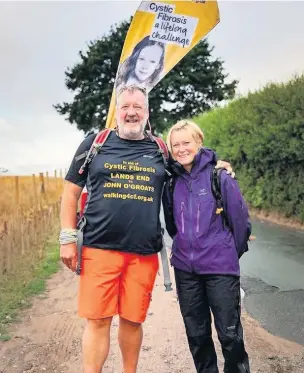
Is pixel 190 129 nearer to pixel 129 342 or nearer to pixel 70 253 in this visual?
pixel 70 253

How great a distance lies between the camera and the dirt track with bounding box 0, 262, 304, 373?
400cm

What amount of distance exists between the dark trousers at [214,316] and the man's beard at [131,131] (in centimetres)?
98

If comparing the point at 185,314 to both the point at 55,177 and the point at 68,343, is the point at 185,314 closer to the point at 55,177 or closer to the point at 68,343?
the point at 68,343

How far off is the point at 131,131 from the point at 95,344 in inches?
56.9

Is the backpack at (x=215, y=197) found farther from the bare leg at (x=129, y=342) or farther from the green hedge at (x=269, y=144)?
the green hedge at (x=269, y=144)

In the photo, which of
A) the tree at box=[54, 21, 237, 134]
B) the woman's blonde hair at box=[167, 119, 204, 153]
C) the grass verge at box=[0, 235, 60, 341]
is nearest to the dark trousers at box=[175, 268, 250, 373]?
the woman's blonde hair at box=[167, 119, 204, 153]

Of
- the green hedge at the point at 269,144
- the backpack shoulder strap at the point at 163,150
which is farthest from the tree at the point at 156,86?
the backpack shoulder strap at the point at 163,150

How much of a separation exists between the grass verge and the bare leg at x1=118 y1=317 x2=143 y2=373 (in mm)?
1714

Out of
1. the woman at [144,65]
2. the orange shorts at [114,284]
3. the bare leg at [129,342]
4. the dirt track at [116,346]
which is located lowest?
the dirt track at [116,346]

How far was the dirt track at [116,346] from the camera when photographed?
3998 mm

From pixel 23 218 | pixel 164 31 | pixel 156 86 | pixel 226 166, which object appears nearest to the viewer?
pixel 226 166

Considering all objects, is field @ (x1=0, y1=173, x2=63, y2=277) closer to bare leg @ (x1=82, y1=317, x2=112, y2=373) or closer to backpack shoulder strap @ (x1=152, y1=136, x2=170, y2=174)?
bare leg @ (x1=82, y1=317, x2=112, y2=373)

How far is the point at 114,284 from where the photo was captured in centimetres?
320

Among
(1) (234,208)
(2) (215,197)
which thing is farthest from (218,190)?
(1) (234,208)
